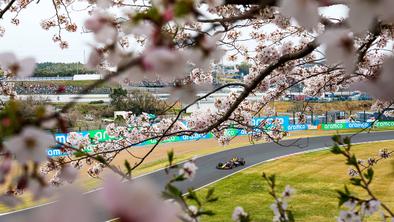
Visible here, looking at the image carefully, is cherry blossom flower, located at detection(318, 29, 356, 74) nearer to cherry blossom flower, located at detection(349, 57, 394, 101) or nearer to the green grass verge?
cherry blossom flower, located at detection(349, 57, 394, 101)

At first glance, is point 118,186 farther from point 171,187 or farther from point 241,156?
point 241,156

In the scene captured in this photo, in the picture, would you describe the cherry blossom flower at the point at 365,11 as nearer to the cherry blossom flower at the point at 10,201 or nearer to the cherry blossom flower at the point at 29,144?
the cherry blossom flower at the point at 29,144

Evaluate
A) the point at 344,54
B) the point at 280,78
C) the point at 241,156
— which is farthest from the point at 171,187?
the point at 241,156

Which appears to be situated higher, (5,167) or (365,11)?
(365,11)

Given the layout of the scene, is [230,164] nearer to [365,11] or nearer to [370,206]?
[370,206]

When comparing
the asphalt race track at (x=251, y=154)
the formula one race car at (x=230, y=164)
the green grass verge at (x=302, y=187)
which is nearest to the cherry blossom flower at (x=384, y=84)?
the green grass verge at (x=302, y=187)

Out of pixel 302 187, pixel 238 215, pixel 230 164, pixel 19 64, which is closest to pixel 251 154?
pixel 230 164

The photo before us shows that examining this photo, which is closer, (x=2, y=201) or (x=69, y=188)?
(x=69, y=188)
